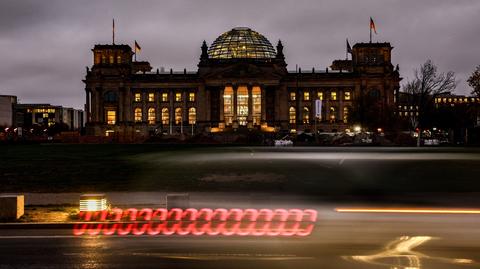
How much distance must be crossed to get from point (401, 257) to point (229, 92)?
140863 mm

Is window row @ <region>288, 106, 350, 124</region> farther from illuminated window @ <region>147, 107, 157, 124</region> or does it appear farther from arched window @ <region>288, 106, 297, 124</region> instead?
illuminated window @ <region>147, 107, 157, 124</region>

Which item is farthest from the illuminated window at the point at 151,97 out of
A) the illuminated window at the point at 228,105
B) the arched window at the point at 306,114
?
the arched window at the point at 306,114

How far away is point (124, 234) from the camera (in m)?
16.1

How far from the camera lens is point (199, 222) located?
685 inches

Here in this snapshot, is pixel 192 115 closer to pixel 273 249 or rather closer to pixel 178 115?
pixel 178 115

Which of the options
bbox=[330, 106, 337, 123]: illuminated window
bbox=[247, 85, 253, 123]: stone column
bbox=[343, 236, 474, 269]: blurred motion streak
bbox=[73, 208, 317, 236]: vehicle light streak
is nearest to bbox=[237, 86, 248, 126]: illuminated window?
bbox=[247, 85, 253, 123]: stone column

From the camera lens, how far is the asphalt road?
12.4 metres

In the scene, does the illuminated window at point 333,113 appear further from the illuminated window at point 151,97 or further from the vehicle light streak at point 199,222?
the vehicle light streak at point 199,222

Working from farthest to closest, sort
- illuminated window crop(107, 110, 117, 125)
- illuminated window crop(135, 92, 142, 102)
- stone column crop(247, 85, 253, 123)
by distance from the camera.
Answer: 1. illuminated window crop(107, 110, 117, 125)
2. illuminated window crop(135, 92, 142, 102)
3. stone column crop(247, 85, 253, 123)

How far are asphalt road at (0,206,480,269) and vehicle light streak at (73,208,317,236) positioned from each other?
601 millimetres

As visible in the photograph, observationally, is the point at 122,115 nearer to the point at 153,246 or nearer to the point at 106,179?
the point at 106,179

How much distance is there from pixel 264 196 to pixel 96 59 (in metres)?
138

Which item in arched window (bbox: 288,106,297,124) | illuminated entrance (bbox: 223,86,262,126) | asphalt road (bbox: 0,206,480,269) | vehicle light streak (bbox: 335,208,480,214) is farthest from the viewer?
arched window (bbox: 288,106,297,124)

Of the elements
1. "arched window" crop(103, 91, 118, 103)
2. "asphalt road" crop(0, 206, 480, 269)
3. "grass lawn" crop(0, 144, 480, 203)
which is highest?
"arched window" crop(103, 91, 118, 103)
